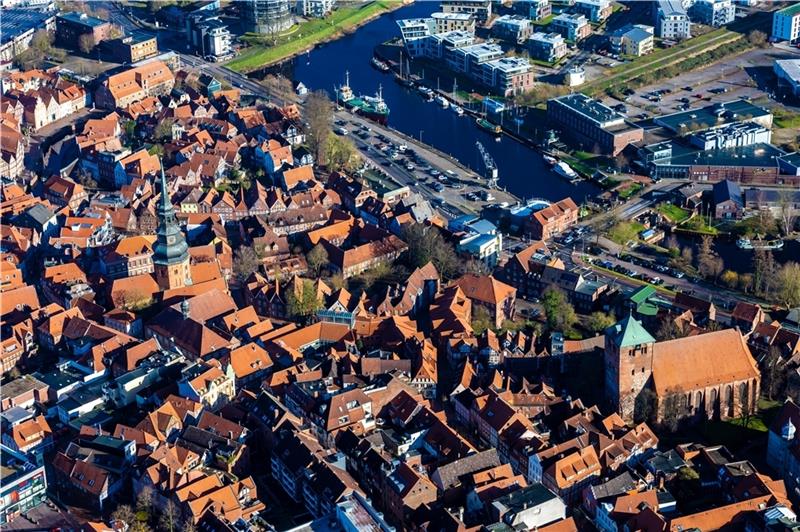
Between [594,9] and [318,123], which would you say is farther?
[594,9]

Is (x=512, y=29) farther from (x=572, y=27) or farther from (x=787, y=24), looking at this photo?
(x=787, y=24)

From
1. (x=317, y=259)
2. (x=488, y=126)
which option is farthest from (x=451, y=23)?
(x=317, y=259)

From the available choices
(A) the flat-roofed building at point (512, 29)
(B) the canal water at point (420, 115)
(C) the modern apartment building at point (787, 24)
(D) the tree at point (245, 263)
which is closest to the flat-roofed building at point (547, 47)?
(A) the flat-roofed building at point (512, 29)

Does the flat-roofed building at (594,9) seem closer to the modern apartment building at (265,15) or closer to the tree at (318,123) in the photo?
the modern apartment building at (265,15)

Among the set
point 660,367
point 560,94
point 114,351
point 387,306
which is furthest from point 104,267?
point 560,94

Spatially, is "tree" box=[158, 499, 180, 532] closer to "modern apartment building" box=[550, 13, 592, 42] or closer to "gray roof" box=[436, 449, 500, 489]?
"gray roof" box=[436, 449, 500, 489]

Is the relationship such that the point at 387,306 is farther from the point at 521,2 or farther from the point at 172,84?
the point at 521,2
